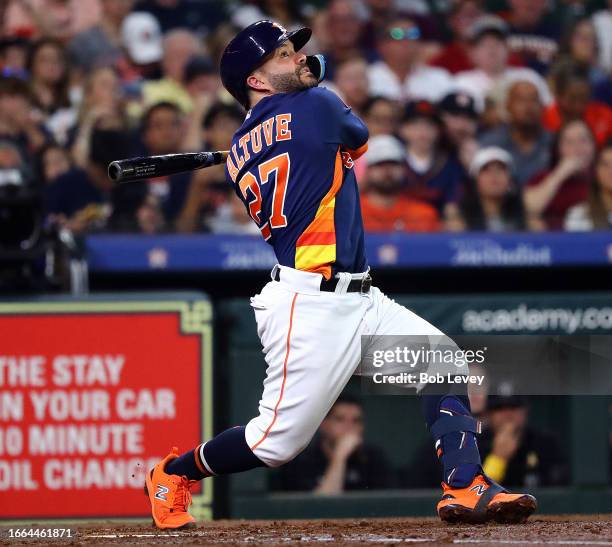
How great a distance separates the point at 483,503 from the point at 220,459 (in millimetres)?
909

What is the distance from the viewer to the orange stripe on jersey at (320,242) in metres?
3.94

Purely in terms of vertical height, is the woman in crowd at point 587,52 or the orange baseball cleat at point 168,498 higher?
the woman in crowd at point 587,52

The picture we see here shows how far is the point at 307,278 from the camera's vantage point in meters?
3.93

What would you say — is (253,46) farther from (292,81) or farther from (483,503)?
(483,503)

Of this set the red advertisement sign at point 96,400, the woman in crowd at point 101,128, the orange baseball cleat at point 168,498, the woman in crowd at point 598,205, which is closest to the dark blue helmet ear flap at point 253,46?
the orange baseball cleat at point 168,498

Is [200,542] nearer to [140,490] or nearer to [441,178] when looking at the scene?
[140,490]

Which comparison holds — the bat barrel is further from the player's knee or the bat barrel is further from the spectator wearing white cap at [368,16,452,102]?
the spectator wearing white cap at [368,16,452,102]

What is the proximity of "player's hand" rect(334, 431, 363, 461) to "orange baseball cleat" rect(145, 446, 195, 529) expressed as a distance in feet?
6.12

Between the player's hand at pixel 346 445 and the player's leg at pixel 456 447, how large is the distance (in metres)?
2.00

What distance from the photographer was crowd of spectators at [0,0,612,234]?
729 cm

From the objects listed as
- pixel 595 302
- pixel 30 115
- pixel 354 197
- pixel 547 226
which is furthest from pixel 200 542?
pixel 30 115

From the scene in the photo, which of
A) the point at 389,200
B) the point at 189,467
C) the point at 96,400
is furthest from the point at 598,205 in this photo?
the point at 189,467

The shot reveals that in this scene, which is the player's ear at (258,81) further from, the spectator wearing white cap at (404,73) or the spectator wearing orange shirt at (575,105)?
the spectator wearing orange shirt at (575,105)

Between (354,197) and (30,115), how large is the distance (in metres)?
4.41
